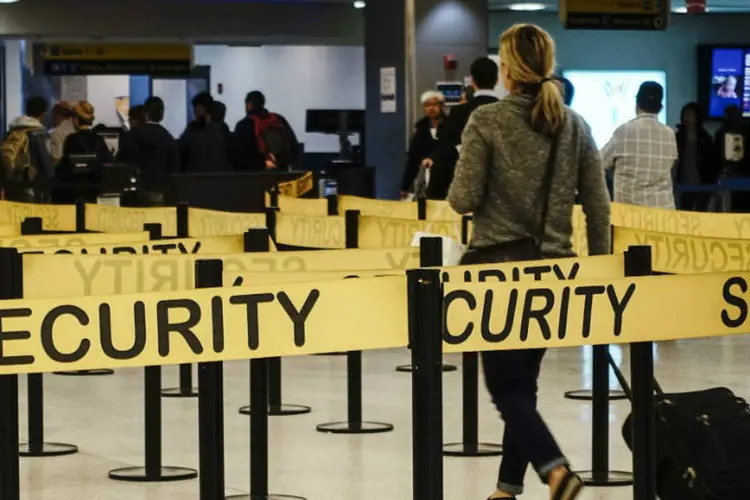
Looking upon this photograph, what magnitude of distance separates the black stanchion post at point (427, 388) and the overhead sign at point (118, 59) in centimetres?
2571

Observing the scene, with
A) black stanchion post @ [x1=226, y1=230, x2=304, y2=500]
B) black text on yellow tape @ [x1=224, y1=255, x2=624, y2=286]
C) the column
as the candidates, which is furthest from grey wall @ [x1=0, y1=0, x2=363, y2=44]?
black text on yellow tape @ [x1=224, y1=255, x2=624, y2=286]

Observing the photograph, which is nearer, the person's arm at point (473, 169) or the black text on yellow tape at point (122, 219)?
the person's arm at point (473, 169)

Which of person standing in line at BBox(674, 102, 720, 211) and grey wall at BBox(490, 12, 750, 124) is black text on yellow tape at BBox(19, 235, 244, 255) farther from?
grey wall at BBox(490, 12, 750, 124)

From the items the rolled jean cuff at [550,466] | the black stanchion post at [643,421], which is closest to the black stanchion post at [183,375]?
the rolled jean cuff at [550,466]

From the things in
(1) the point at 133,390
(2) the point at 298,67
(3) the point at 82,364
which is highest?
(2) the point at 298,67

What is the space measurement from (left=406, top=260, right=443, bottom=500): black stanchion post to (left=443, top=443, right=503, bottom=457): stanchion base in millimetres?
2878

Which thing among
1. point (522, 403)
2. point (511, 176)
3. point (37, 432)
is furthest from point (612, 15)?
point (522, 403)

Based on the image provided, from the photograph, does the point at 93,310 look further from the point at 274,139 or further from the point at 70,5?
the point at 70,5

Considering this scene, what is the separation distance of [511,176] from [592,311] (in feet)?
3.16

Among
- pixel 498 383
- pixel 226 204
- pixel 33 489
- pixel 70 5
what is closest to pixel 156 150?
pixel 226 204

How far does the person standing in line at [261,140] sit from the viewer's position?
20938 millimetres

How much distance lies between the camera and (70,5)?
1145 inches

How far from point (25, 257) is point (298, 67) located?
1129 inches

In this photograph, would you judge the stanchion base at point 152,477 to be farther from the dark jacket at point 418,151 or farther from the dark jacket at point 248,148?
the dark jacket at point 248,148
